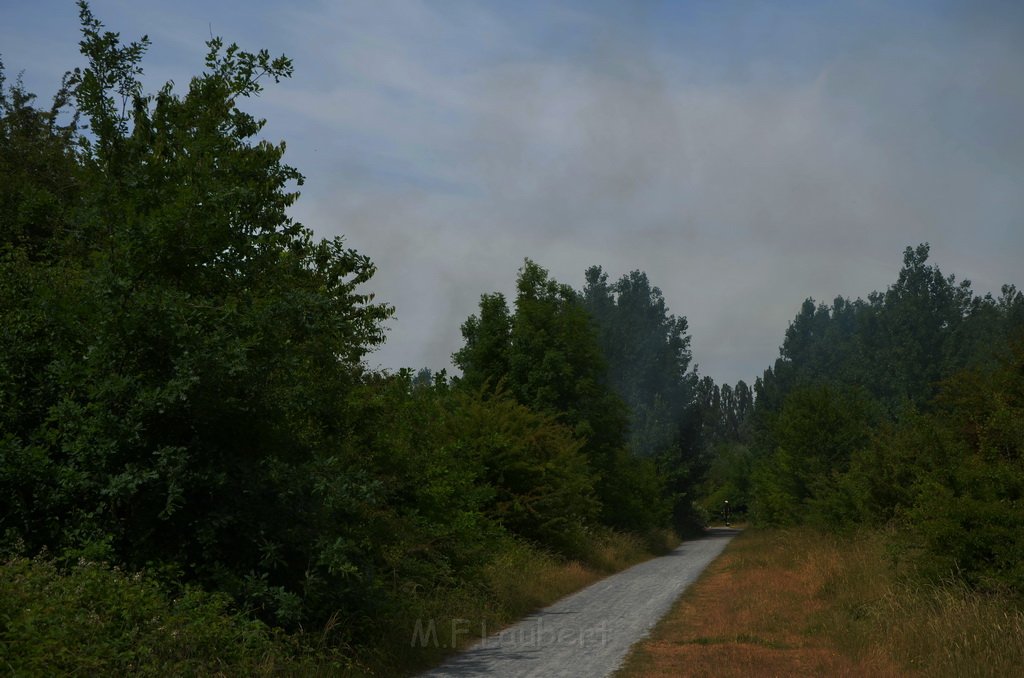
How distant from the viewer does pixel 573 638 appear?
548 inches

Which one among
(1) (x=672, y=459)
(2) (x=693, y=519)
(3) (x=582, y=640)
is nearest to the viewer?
(3) (x=582, y=640)

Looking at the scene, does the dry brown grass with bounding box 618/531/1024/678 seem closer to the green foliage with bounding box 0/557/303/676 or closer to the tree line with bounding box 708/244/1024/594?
the tree line with bounding box 708/244/1024/594

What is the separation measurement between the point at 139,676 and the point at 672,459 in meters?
68.8

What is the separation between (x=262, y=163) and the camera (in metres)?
12.0

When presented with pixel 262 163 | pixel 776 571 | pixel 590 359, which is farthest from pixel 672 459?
pixel 262 163

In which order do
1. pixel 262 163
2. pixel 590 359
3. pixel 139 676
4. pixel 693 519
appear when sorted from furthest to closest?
1. pixel 693 519
2. pixel 590 359
3. pixel 262 163
4. pixel 139 676

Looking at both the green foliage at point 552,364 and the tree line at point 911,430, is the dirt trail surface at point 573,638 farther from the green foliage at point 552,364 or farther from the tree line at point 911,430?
the green foliage at point 552,364

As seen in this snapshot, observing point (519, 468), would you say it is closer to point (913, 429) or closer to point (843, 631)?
point (913, 429)

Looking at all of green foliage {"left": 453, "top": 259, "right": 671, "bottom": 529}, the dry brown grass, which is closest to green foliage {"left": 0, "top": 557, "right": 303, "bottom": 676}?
the dry brown grass

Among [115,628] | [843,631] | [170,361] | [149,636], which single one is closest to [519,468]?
[843,631]

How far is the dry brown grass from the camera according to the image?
412 inches

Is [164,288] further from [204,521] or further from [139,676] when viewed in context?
[139,676]

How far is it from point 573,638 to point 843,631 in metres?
4.16

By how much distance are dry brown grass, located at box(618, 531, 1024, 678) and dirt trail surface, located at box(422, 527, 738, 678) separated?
1.56 feet
